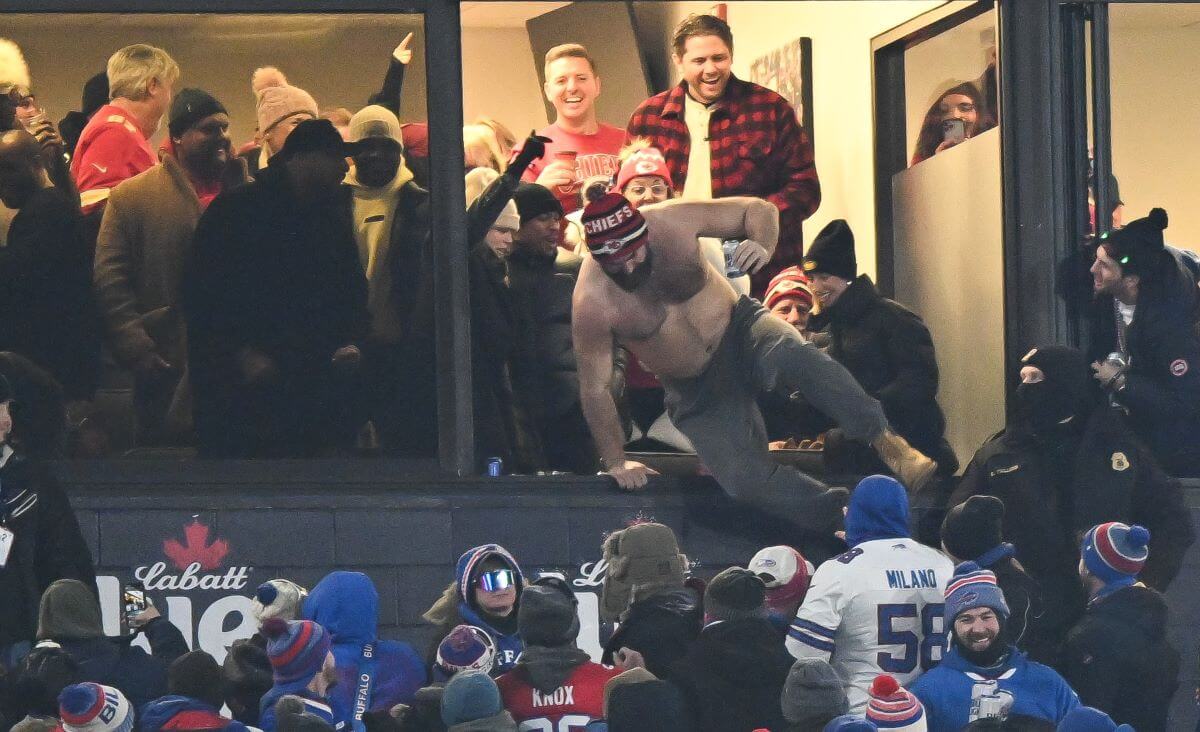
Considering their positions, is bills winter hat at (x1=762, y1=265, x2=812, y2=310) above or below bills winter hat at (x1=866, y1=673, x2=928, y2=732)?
above

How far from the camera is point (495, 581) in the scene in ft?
25.7

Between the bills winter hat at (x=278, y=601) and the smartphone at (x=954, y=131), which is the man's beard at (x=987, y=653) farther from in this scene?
the smartphone at (x=954, y=131)

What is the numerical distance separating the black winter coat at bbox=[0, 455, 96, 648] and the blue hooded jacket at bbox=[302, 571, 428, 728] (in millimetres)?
1472

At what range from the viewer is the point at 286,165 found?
33.0 ft

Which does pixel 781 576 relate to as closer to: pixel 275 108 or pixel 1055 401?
pixel 1055 401

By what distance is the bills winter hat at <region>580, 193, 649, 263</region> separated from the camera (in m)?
9.54

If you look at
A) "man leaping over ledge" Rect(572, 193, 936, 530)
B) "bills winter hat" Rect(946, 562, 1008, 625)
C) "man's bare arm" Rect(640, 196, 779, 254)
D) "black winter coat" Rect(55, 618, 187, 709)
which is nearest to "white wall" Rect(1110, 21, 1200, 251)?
"man leaping over ledge" Rect(572, 193, 936, 530)

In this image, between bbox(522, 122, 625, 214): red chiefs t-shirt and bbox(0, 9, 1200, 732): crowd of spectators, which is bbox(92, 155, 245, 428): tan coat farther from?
bbox(522, 122, 625, 214): red chiefs t-shirt

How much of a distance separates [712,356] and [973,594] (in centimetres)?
274

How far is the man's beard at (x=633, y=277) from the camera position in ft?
31.9

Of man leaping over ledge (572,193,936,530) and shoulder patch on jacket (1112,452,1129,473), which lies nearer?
shoulder patch on jacket (1112,452,1129,473)

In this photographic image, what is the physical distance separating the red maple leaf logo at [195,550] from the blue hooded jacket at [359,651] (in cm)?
217

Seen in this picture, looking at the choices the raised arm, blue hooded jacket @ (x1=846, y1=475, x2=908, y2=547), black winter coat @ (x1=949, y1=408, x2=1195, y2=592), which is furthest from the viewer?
the raised arm

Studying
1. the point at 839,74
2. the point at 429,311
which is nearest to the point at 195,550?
the point at 429,311
